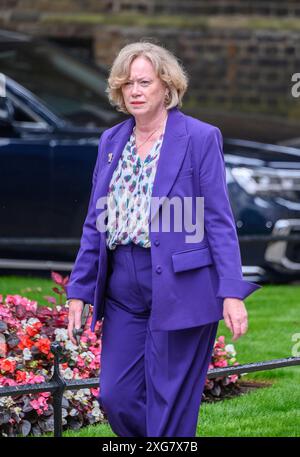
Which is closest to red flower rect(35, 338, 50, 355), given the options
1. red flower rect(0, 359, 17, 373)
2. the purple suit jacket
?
red flower rect(0, 359, 17, 373)

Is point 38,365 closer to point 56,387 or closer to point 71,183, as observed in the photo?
point 56,387

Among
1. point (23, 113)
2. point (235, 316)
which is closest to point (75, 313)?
point (235, 316)

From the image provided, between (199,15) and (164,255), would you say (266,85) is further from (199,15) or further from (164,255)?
(164,255)

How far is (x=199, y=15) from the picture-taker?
17.4m

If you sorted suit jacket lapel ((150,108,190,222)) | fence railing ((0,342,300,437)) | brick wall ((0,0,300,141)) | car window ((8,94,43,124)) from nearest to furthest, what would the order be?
suit jacket lapel ((150,108,190,222)) < fence railing ((0,342,300,437)) < car window ((8,94,43,124)) < brick wall ((0,0,300,141))

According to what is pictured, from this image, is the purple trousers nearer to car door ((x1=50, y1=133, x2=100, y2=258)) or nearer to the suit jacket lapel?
the suit jacket lapel

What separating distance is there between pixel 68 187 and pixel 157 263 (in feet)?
17.2

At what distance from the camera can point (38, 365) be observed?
646 cm

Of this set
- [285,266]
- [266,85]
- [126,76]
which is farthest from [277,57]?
[126,76]

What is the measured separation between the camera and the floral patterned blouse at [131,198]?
4996mm

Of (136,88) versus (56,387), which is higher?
(136,88)

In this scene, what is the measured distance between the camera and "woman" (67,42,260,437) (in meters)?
4.91

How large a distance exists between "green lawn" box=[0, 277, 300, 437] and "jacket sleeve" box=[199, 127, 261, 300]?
150 centimetres

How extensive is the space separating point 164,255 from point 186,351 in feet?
1.17
